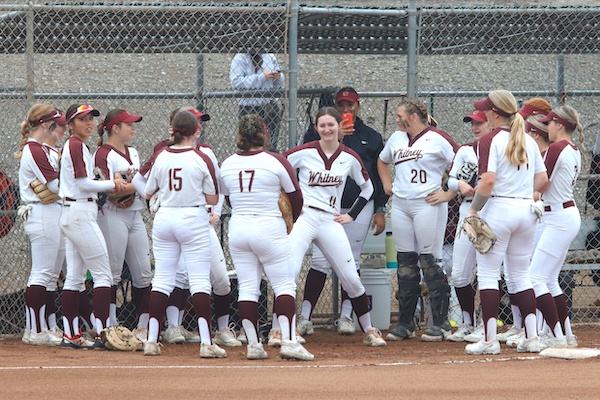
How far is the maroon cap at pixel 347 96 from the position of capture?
8.75 meters

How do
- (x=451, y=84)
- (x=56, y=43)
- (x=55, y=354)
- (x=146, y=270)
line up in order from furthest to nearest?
(x=451, y=84) → (x=56, y=43) → (x=146, y=270) → (x=55, y=354)

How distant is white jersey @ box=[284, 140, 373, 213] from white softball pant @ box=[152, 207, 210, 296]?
113cm

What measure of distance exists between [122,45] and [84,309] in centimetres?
253

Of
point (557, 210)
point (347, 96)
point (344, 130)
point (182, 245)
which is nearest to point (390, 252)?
point (344, 130)

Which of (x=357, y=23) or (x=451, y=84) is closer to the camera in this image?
(x=357, y=23)

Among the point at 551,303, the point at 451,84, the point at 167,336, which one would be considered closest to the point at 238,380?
the point at 167,336

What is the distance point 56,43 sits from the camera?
30.5 ft

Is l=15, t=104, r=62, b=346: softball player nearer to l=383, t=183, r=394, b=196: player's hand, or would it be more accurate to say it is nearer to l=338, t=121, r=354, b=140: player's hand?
l=338, t=121, r=354, b=140: player's hand

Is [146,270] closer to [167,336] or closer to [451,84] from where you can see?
[167,336]

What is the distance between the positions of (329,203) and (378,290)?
133 cm

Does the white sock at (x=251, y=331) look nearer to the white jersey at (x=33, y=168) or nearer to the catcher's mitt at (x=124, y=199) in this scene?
the catcher's mitt at (x=124, y=199)

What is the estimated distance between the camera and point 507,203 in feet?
23.6

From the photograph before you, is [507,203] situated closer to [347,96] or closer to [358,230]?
[358,230]

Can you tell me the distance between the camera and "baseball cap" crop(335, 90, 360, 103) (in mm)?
8750
